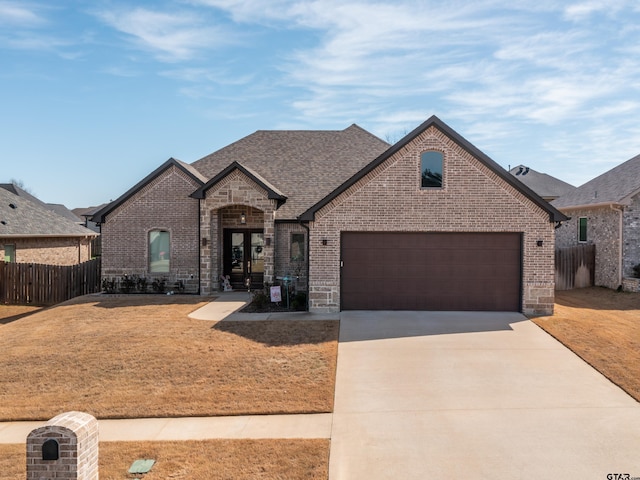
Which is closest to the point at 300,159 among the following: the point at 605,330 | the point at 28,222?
the point at 28,222

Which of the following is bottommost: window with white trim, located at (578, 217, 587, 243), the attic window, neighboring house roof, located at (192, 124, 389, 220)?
window with white trim, located at (578, 217, 587, 243)

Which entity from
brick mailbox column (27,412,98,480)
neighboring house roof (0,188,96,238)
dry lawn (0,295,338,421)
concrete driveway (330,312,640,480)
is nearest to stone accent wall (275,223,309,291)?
dry lawn (0,295,338,421)

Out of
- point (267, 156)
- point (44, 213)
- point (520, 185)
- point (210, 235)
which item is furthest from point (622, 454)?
point (44, 213)

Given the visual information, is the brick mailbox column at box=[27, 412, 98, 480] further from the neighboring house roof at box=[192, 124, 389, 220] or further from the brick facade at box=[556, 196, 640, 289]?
the brick facade at box=[556, 196, 640, 289]

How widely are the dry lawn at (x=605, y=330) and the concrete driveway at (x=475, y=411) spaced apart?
317 mm

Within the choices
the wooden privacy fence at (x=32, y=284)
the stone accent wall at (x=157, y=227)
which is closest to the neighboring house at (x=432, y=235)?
the stone accent wall at (x=157, y=227)

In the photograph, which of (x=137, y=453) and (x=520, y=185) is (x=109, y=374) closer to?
(x=137, y=453)

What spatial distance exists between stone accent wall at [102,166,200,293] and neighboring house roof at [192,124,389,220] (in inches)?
81.3

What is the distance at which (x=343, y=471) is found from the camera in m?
5.71

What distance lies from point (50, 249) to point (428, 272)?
19683 mm

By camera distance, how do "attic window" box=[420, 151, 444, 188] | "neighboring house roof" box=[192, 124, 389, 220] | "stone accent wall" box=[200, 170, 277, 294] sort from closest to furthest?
"attic window" box=[420, 151, 444, 188] < "stone accent wall" box=[200, 170, 277, 294] < "neighboring house roof" box=[192, 124, 389, 220]

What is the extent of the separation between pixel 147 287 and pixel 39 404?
437 inches

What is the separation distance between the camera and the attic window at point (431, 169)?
14.5 metres

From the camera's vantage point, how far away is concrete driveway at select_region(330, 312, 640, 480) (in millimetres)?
5848
